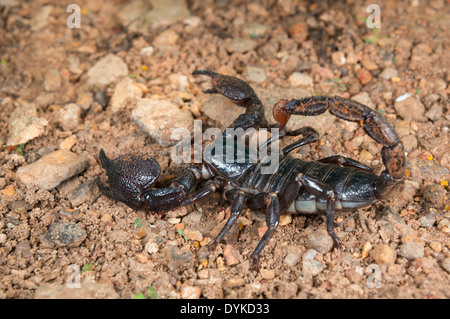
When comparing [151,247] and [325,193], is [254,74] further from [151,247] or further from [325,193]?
[151,247]

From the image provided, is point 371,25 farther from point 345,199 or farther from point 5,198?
point 5,198

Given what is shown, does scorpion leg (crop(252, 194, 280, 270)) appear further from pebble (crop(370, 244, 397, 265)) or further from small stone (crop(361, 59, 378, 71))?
small stone (crop(361, 59, 378, 71))

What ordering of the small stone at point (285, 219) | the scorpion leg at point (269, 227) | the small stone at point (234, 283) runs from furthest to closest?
the small stone at point (285, 219)
the scorpion leg at point (269, 227)
the small stone at point (234, 283)

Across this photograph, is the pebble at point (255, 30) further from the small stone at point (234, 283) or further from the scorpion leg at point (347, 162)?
the small stone at point (234, 283)

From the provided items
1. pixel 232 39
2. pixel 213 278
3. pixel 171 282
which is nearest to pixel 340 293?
pixel 213 278

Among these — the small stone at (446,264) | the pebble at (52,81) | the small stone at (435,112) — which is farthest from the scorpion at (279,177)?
the pebble at (52,81)

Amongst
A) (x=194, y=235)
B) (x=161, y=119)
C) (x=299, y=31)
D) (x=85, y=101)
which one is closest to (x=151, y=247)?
(x=194, y=235)
